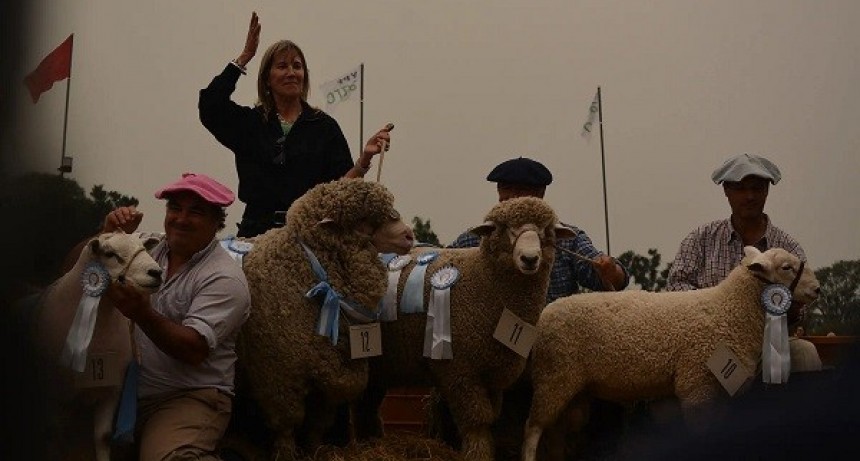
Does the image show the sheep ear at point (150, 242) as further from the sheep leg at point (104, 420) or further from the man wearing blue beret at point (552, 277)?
the man wearing blue beret at point (552, 277)

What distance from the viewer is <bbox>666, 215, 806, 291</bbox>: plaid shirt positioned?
4.50m

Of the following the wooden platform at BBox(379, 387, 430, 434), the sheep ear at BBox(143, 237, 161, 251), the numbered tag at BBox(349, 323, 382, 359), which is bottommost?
the wooden platform at BBox(379, 387, 430, 434)

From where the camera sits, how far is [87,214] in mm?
873

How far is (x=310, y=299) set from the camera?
389cm

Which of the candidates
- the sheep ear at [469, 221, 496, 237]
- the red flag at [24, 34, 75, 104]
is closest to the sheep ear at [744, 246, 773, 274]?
the sheep ear at [469, 221, 496, 237]

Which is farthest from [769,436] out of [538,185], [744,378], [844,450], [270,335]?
[538,185]

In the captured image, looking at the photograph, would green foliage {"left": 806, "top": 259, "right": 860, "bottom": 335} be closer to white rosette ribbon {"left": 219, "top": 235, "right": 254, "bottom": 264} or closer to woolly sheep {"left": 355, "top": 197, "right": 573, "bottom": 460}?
woolly sheep {"left": 355, "top": 197, "right": 573, "bottom": 460}

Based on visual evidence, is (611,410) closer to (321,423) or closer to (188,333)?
(321,423)

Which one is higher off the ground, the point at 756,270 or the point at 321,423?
the point at 756,270

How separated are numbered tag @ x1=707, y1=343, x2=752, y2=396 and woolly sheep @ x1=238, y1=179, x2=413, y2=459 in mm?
1290

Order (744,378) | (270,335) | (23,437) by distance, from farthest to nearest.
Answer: (744,378), (270,335), (23,437)

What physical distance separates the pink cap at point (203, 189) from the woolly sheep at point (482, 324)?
93 cm

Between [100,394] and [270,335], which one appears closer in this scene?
[100,394]

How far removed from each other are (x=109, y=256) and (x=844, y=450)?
2904 mm
